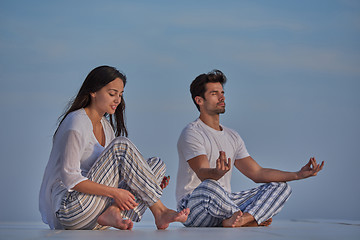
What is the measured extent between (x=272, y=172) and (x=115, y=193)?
3.74ft

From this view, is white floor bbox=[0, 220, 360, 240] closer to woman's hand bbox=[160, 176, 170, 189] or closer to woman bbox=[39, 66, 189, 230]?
woman bbox=[39, 66, 189, 230]

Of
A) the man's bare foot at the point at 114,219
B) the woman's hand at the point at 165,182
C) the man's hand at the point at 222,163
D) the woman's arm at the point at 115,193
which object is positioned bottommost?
the man's bare foot at the point at 114,219

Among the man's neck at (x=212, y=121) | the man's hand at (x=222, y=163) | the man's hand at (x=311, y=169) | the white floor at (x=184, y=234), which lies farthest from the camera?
the man's neck at (x=212, y=121)

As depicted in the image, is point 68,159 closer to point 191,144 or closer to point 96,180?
point 96,180

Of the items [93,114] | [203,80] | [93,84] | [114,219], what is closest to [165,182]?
[114,219]

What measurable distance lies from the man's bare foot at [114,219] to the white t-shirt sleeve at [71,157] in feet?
0.67

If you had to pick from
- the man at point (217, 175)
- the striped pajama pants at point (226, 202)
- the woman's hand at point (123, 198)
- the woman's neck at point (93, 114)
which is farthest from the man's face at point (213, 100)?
the woman's hand at point (123, 198)

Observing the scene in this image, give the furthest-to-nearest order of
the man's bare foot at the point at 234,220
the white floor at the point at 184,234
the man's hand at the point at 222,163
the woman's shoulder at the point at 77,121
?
the man's bare foot at the point at 234,220
the man's hand at the point at 222,163
the woman's shoulder at the point at 77,121
the white floor at the point at 184,234

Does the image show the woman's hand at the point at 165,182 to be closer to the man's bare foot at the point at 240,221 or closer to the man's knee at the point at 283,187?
the man's bare foot at the point at 240,221

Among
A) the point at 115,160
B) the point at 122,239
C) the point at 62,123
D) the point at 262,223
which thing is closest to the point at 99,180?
the point at 115,160

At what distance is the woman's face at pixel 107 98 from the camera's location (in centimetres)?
280

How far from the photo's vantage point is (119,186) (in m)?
2.73

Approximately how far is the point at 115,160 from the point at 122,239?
61 cm

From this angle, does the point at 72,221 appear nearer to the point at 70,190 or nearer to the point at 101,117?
the point at 70,190
